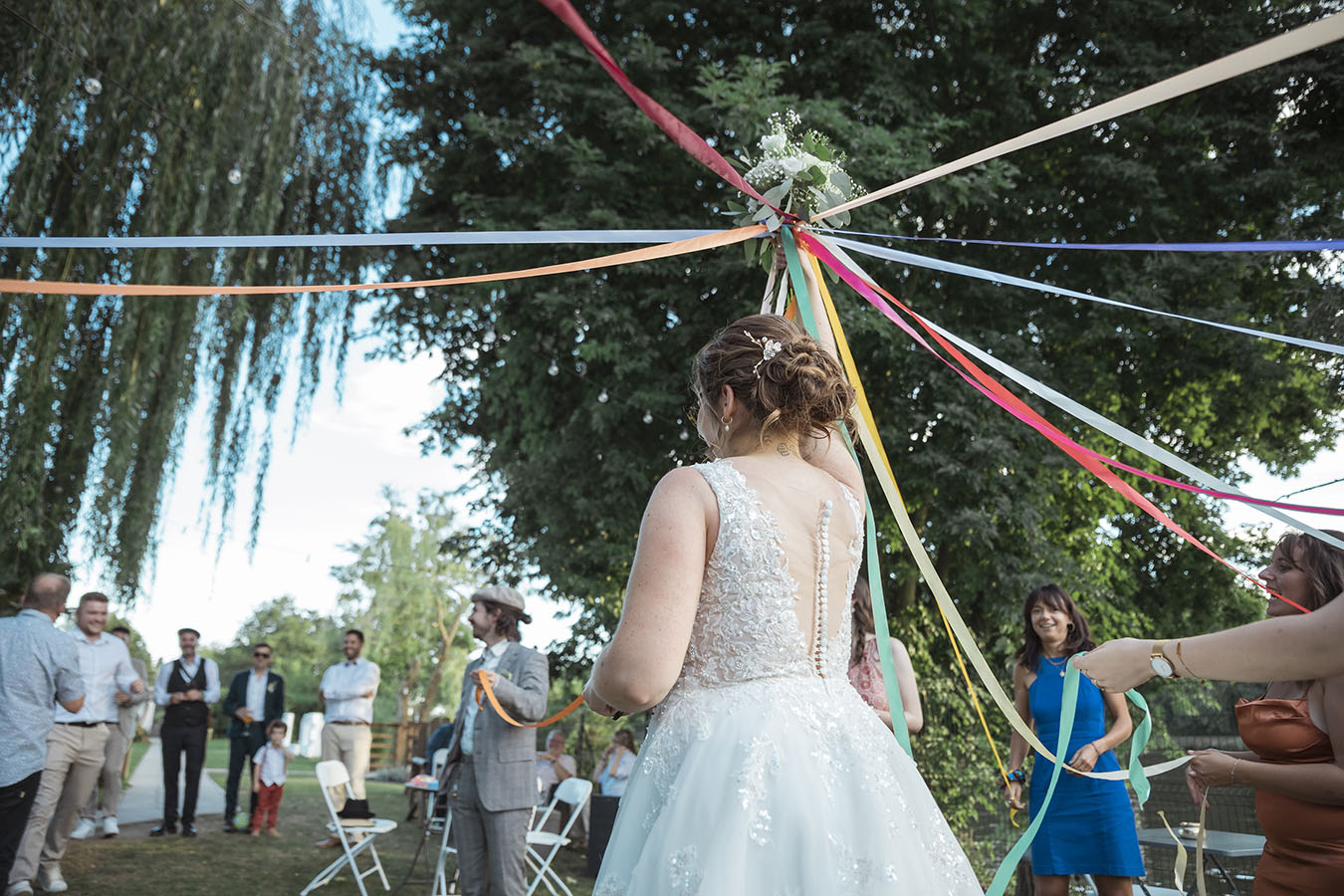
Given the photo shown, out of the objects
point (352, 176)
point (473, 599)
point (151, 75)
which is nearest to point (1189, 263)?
point (473, 599)

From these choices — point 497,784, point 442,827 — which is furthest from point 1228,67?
point 442,827

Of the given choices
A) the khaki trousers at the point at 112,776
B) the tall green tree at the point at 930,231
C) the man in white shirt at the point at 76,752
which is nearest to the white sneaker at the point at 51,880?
the man in white shirt at the point at 76,752

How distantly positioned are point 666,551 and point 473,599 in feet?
11.7

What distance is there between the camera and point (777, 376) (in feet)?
6.40

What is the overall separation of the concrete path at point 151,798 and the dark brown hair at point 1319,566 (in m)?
8.61

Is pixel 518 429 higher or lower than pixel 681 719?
higher

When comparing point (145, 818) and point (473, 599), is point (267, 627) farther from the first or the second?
point (473, 599)

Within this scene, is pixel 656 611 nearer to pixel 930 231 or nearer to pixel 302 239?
pixel 302 239

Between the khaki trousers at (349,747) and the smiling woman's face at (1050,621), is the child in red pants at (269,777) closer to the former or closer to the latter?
the khaki trousers at (349,747)

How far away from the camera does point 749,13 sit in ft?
26.9

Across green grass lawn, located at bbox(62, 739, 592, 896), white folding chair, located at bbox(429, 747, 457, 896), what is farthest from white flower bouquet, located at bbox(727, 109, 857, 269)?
green grass lawn, located at bbox(62, 739, 592, 896)

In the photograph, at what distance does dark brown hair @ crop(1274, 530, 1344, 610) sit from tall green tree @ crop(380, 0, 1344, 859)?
14.1ft

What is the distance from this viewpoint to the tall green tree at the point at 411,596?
38.2m

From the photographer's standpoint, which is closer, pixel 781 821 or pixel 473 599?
pixel 781 821
